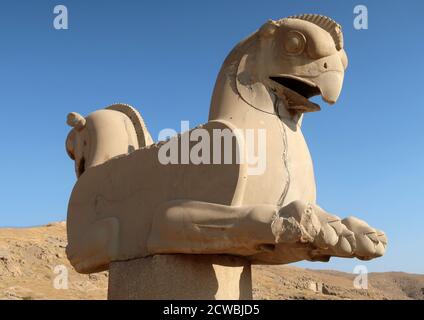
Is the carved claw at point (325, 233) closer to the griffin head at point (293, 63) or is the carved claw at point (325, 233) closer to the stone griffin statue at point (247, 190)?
the stone griffin statue at point (247, 190)

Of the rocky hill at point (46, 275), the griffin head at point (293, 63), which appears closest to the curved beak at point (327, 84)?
the griffin head at point (293, 63)

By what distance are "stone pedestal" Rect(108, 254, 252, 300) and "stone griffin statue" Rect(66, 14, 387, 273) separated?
0.42 feet

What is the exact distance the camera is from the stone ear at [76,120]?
6.23 m

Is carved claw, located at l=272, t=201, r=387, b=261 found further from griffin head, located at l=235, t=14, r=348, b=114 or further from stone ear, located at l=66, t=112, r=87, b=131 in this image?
stone ear, located at l=66, t=112, r=87, b=131

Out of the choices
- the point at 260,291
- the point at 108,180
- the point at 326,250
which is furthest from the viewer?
the point at 260,291

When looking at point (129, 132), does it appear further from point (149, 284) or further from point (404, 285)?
point (404, 285)

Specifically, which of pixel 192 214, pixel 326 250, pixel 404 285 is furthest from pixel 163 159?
pixel 404 285

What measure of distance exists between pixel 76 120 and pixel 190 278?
2651mm

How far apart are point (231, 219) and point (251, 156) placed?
0.60 meters

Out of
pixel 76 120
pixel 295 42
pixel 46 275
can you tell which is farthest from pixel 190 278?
pixel 46 275

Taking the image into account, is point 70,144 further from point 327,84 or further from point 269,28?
point 327,84

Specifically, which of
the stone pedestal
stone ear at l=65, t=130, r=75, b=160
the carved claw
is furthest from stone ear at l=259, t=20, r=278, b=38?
stone ear at l=65, t=130, r=75, b=160

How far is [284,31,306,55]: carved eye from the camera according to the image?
4777 mm
